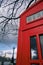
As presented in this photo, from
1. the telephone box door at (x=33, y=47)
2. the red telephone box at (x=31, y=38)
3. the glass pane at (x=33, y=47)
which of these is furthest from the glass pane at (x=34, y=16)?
the glass pane at (x=33, y=47)

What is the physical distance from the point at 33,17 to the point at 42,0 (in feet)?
1.55

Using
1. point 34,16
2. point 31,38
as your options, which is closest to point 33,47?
point 31,38

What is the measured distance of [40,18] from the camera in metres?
3.08

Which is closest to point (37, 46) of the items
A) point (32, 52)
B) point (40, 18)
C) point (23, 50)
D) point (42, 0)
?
point (32, 52)

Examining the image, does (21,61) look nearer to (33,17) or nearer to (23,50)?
(23,50)

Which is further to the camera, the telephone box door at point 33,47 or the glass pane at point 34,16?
the glass pane at point 34,16

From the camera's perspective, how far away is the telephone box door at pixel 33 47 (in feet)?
8.99

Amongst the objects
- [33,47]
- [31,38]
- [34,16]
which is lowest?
[33,47]

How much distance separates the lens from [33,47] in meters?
2.91

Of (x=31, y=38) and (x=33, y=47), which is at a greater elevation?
(x=31, y=38)

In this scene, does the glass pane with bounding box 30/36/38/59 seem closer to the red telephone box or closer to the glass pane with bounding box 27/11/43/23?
the red telephone box

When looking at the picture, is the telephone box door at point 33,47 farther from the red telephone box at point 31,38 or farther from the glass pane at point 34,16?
the glass pane at point 34,16

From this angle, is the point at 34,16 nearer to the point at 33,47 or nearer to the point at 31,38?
the point at 31,38

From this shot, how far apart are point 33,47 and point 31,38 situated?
234 millimetres
